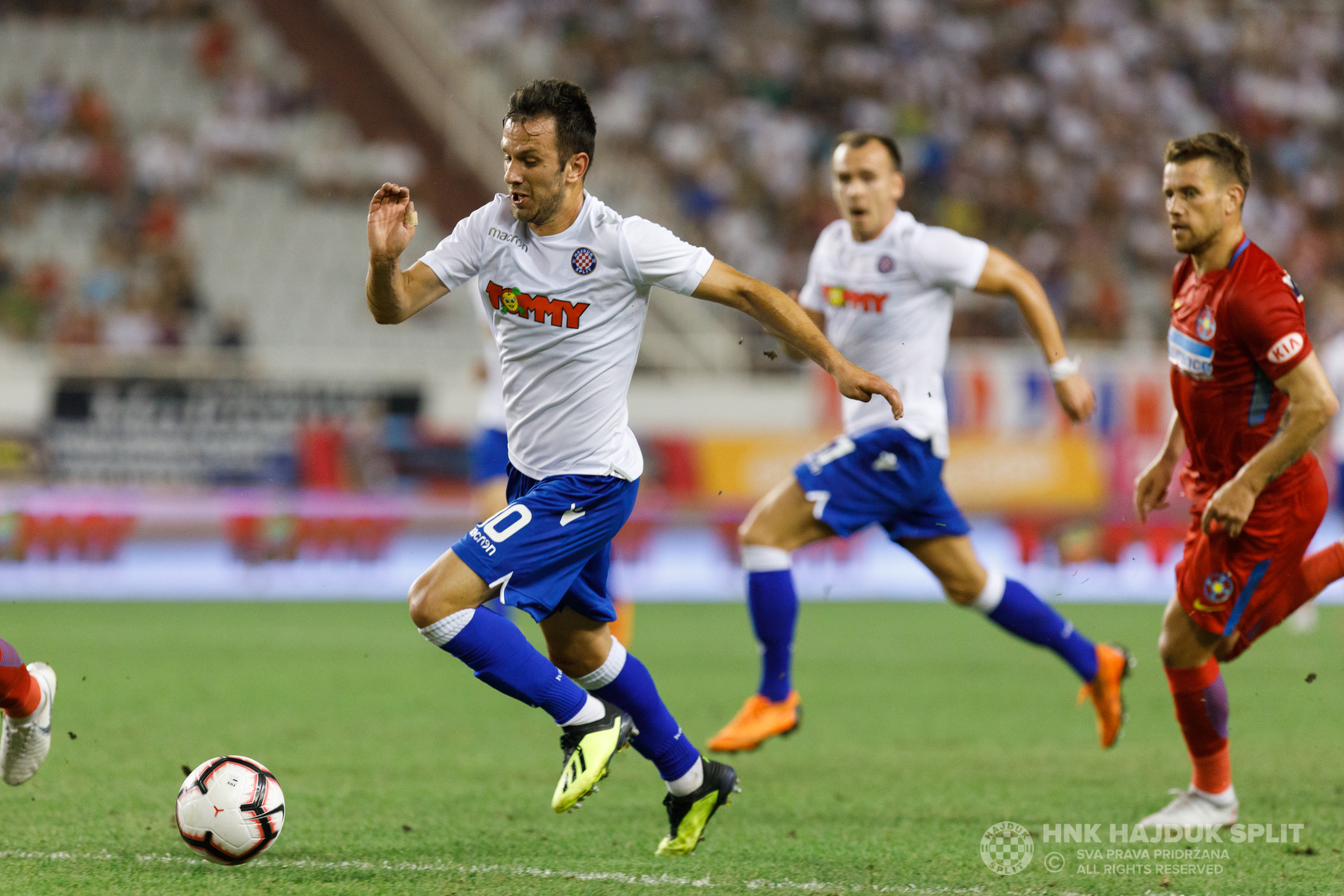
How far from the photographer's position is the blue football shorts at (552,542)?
452 cm

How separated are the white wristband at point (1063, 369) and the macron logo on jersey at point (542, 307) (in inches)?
82.7

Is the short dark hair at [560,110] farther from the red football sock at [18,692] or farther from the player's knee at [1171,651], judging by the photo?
the player's knee at [1171,651]

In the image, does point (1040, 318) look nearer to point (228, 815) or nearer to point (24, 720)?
point (228, 815)

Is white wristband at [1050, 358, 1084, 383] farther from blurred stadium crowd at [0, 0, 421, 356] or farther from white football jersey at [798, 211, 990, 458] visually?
blurred stadium crowd at [0, 0, 421, 356]

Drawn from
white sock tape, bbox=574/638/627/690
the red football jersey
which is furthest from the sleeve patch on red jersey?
white sock tape, bbox=574/638/627/690

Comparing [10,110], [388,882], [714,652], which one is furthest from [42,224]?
[388,882]

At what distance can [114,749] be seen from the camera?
660 centimetres

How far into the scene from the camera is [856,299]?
6.73 m

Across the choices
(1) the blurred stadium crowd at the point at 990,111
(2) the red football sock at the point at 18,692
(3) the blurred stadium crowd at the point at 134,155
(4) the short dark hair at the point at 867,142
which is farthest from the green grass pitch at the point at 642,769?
(1) the blurred stadium crowd at the point at 990,111

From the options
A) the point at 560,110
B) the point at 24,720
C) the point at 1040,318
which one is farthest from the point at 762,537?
the point at 24,720

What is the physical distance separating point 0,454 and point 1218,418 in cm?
1371

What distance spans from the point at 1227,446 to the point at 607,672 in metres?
2.20

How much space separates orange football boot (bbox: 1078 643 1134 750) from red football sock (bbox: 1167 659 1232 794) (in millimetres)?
1271

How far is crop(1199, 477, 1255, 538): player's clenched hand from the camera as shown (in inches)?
188
